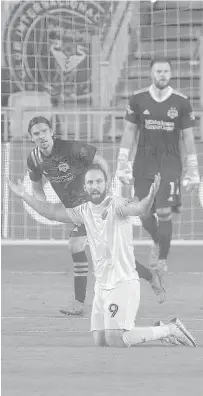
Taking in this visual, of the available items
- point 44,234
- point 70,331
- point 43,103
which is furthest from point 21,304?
point 43,103

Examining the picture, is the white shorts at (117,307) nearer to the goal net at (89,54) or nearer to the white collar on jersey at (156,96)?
the white collar on jersey at (156,96)

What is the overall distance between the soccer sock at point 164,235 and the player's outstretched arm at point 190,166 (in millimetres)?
493

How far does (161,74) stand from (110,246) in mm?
2710

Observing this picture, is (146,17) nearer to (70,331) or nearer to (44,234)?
(44,234)

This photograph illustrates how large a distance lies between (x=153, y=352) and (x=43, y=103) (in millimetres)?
10683

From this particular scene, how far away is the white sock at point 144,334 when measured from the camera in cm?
624

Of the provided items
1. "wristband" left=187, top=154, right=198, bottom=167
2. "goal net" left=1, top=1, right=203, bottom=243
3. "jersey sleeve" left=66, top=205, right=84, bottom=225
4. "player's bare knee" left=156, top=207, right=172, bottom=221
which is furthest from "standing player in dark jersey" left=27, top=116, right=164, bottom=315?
"goal net" left=1, top=1, right=203, bottom=243

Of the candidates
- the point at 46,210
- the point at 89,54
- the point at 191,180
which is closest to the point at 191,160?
the point at 191,180

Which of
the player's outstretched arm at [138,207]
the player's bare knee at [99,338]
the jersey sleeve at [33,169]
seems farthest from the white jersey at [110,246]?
the jersey sleeve at [33,169]

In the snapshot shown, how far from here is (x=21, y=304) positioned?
8453mm

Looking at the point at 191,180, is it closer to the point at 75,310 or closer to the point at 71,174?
the point at 71,174

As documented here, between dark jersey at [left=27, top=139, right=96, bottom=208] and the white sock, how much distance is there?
5.37 feet

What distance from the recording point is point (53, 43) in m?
18.0

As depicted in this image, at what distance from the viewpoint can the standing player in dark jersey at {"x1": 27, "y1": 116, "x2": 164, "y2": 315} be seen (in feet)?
25.5
